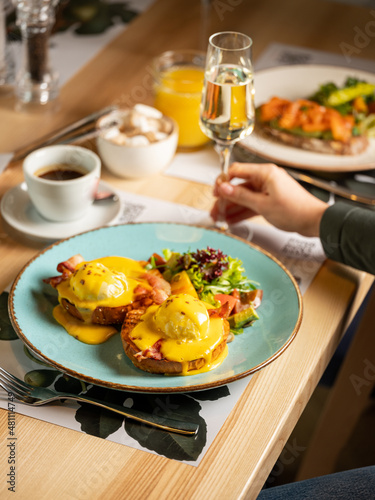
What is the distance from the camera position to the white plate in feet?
5.30

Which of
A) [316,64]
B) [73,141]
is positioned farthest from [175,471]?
[316,64]

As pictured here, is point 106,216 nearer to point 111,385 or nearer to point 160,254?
point 160,254

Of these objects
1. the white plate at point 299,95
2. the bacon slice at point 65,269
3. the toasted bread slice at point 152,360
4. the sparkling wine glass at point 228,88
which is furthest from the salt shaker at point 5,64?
the toasted bread slice at point 152,360

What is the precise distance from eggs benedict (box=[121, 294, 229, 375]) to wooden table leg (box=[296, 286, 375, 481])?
75cm

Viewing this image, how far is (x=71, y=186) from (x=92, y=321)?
367mm

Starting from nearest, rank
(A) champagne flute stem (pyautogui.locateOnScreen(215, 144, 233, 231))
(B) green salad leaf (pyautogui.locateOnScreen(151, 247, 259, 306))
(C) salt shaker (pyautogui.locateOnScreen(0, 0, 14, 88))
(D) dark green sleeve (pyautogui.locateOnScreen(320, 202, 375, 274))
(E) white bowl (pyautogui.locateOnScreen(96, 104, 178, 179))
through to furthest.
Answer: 1. (B) green salad leaf (pyautogui.locateOnScreen(151, 247, 259, 306))
2. (D) dark green sleeve (pyautogui.locateOnScreen(320, 202, 375, 274))
3. (A) champagne flute stem (pyautogui.locateOnScreen(215, 144, 233, 231))
4. (E) white bowl (pyautogui.locateOnScreen(96, 104, 178, 179))
5. (C) salt shaker (pyautogui.locateOnScreen(0, 0, 14, 88))

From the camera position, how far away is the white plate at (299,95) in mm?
1616

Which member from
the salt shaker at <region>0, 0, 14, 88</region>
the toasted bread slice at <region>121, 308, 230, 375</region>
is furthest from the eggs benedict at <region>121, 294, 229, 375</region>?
the salt shaker at <region>0, 0, 14, 88</region>

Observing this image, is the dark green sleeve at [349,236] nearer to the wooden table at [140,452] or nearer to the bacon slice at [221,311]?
the wooden table at [140,452]

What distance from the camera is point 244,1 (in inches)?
96.6

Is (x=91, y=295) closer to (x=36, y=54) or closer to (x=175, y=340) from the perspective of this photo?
(x=175, y=340)

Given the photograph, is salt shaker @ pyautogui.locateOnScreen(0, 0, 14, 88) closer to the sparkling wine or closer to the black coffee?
the black coffee

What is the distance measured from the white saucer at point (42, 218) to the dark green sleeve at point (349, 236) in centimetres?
45

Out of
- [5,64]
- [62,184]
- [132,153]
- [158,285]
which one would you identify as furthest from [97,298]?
[5,64]
